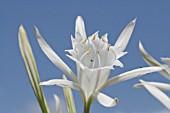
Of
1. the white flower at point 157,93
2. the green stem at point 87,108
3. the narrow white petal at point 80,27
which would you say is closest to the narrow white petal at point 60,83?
the green stem at point 87,108

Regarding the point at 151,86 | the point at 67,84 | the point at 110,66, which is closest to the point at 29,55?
the point at 67,84

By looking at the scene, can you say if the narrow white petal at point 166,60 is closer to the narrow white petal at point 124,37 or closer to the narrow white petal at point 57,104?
the narrow white petal at point 124,37

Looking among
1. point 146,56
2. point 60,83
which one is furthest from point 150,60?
point 60,83

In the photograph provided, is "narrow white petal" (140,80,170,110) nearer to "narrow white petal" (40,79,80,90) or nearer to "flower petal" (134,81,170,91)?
"flower petal" (134,81,170,91)

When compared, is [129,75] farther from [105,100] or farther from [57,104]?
[57,104]

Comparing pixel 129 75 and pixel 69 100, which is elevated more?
pixel 129 75
